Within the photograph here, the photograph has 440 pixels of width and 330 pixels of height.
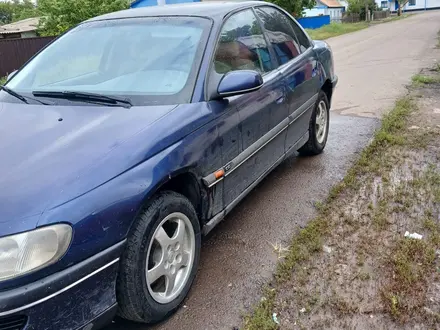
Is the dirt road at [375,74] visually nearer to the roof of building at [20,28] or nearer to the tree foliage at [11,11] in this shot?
the roof of building at [20,28]

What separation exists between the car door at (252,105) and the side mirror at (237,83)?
0.14 meters

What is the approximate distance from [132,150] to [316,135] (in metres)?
3.20

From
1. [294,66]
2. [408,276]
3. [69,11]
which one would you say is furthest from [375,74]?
[69,11]

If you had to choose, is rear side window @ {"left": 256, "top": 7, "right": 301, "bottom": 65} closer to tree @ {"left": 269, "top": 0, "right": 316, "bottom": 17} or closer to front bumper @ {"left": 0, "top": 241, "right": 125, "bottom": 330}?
front bumper @ {"left": 0, "top": 241, "right": 125, "bottom": 330}

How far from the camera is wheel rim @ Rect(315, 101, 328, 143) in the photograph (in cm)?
518

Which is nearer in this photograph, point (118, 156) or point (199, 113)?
point (118, 156)

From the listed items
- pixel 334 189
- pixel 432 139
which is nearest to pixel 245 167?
pixel 334 189

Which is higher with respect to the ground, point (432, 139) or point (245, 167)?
point (245, 167)

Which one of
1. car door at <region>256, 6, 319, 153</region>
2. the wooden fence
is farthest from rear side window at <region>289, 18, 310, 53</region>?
the wooden fence

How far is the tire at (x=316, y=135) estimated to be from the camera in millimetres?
5029

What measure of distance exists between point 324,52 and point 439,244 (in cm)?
273

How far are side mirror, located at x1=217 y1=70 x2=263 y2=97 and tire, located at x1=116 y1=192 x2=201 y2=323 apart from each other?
2.56ft

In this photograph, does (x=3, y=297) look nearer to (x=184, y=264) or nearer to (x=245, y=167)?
(x=184, y=264)

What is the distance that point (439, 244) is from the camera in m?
3.32
